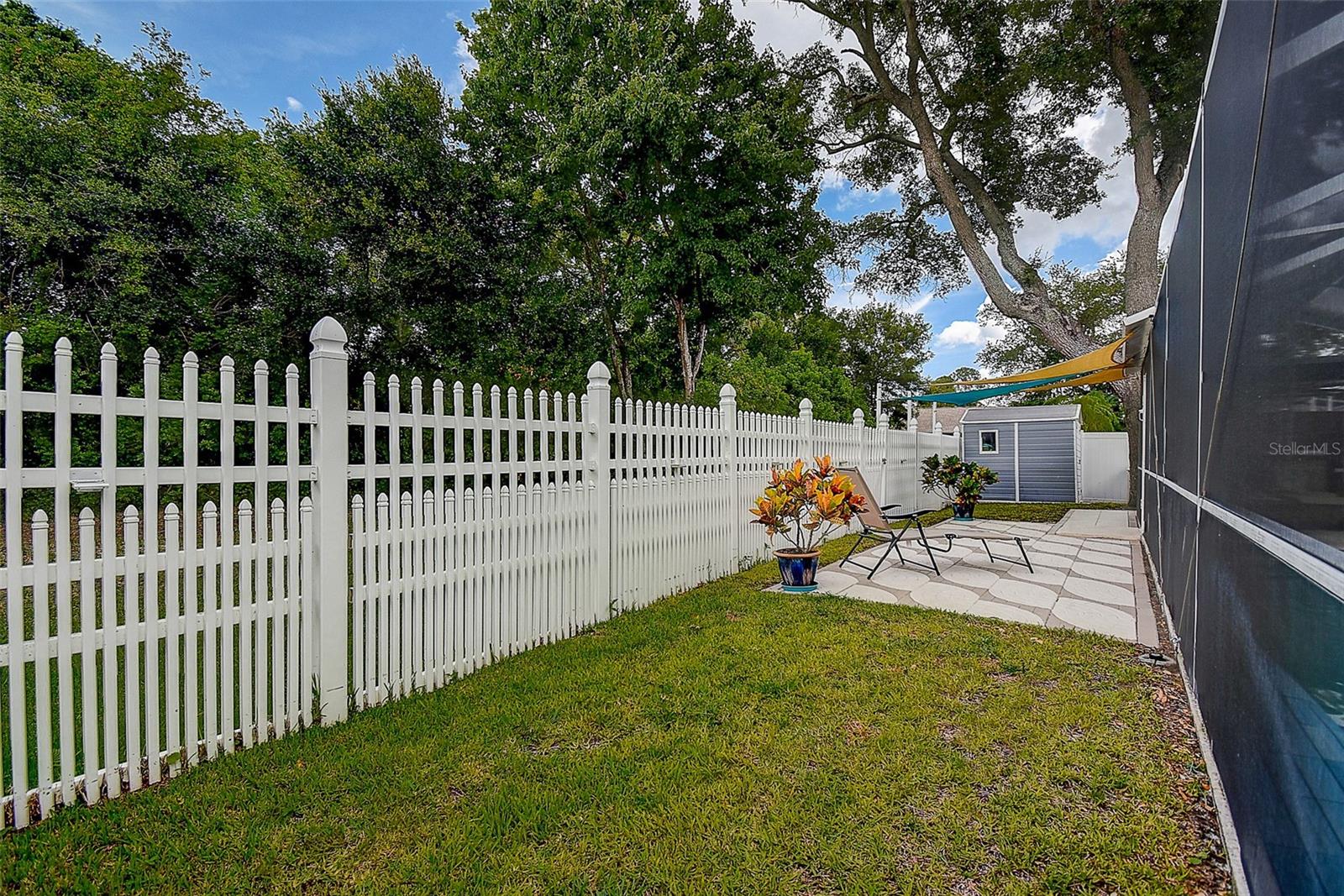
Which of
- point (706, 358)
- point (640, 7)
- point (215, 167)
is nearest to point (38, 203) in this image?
point (215, 167)

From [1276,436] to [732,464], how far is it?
15.4 feet

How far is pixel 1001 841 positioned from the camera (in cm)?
195

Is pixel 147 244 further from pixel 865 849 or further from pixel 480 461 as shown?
pixel 865 849

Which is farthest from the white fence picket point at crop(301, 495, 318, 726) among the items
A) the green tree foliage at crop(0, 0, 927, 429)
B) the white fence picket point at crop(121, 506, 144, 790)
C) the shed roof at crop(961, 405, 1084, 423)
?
the shed roof at crop(961, 405, 1084, 423)

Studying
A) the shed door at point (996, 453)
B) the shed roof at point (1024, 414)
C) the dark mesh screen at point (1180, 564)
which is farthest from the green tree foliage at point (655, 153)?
the dark mesh screen at point (1180, 564)

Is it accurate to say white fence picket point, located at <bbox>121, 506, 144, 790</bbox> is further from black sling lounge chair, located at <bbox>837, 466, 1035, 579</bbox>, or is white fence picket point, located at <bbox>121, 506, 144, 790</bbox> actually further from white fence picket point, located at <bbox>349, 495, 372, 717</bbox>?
black sling lounge chair, located at <bbox>837, 466, 1035, 579</bbox>

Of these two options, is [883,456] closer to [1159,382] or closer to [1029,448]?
[1159,382]

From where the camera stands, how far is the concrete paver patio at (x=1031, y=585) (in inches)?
174

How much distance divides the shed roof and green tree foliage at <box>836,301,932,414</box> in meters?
15.0

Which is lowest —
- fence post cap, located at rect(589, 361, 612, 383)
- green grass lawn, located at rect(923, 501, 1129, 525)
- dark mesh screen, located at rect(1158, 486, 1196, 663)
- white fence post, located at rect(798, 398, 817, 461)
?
green grass lawn, located at rect(923, 501, 1129, 525)

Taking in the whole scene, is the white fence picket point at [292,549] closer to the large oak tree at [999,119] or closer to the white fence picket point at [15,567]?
the white fence picket point at [15,567]

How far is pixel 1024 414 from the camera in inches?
597

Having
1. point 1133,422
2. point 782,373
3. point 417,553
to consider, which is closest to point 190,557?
point 417,553

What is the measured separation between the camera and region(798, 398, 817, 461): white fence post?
23.5 feet
